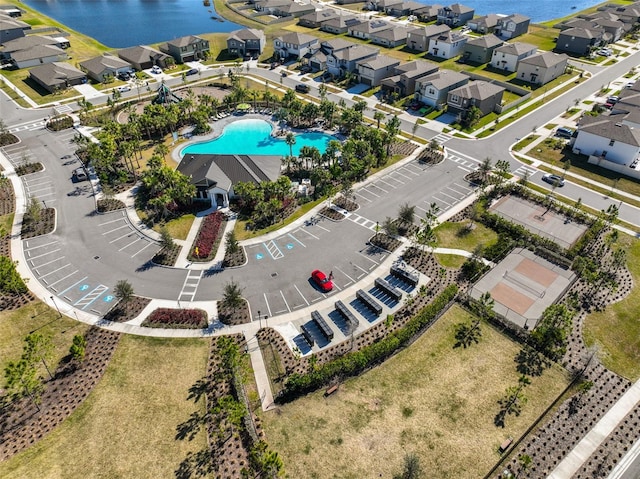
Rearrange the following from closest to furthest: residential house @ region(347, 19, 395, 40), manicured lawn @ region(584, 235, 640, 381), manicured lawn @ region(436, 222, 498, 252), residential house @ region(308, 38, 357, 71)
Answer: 1. manicured lawn @ region(584, 235, 640, 381)
2. manicured lawn @ region(436, 222, 498, 252)
3. residential house @ region(308, 38, 357, 71)
4. residential house @ region(347, 19, 395, 40)

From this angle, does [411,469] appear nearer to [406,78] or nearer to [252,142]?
[252,142]

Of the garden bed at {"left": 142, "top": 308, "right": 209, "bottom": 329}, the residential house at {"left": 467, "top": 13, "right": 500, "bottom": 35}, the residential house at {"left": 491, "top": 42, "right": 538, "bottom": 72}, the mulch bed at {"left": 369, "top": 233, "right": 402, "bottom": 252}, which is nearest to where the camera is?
the garden bed at {"left": 142, "top": 308, "right": 209, "bottom": 329}

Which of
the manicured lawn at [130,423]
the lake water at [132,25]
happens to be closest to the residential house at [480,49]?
the lake water at [132,25]

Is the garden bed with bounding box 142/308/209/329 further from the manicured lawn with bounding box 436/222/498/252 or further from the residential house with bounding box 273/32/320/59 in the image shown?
the residential house with bounding box 273/32/320/59

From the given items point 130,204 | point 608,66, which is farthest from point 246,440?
point 608,66

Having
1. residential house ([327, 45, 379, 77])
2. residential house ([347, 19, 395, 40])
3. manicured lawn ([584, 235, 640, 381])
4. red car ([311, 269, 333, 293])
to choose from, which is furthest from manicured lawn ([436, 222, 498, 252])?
residential house ([347, 19, 395, 40])

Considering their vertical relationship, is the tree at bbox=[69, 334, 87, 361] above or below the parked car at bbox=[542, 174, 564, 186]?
below

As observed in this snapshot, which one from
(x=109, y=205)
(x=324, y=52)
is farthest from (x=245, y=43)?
(x=109, y=205)
